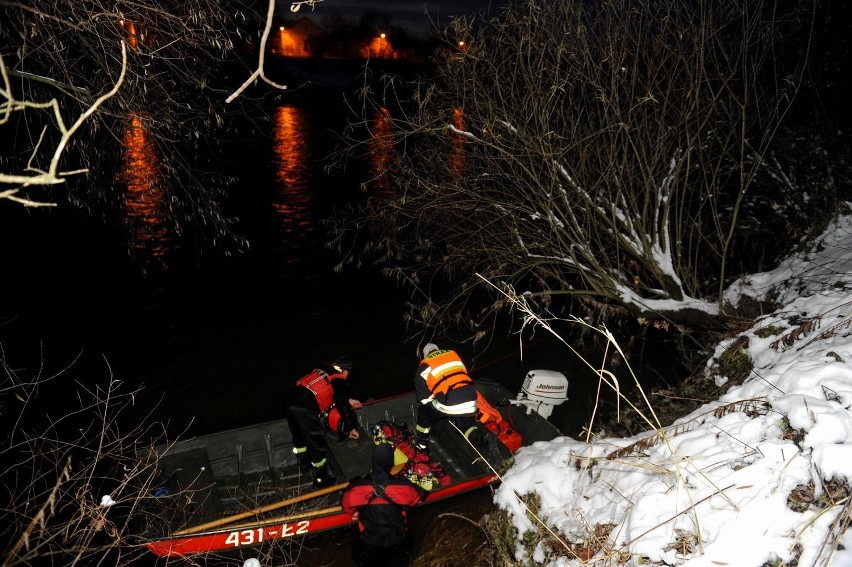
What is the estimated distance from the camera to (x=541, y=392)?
768cm

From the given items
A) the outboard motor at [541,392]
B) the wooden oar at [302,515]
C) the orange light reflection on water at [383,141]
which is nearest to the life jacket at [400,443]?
the wooden oar at [302,515]

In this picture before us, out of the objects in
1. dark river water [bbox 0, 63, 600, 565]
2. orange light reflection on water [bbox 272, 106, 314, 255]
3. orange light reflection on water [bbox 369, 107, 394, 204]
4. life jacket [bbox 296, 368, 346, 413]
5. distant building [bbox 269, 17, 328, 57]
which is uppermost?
distant building [bbox 269, 17, 328, 57]

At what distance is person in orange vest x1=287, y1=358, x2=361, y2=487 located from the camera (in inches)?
251

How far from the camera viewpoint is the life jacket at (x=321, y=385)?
6.49 meters

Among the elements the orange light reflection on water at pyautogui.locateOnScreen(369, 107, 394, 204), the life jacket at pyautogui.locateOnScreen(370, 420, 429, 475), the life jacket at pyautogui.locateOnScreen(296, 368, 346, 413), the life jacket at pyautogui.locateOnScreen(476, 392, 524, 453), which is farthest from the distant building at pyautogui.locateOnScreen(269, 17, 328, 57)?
the life jacket at pyautogui.locateOnScreen(476, 392, 524, 453)

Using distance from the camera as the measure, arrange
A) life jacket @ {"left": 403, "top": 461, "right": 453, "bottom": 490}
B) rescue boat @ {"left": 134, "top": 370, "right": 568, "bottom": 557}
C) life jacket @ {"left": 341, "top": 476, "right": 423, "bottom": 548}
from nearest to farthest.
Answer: life jacket @ {"left": 341, "top": 476, "right": 423, "bottom": 548} → rescue boat @ {"left": 134, "top": 370, "right": 568, "bottom": 557} → life jacket @ {"left": 403, "top": 461, "right": 453, "bottom": 490}

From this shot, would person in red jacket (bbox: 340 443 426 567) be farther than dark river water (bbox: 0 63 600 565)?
No

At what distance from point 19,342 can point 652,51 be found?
14.1m

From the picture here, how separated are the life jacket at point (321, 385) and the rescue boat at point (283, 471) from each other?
2.26 ft

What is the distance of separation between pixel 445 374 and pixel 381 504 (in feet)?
5.88

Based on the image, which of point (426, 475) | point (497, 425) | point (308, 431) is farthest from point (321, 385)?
point (497, 425)

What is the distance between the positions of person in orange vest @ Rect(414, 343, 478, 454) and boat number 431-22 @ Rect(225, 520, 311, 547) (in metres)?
1.78

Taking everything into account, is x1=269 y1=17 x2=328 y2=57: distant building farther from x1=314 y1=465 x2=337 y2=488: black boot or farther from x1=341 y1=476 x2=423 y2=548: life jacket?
x1=341 y1=476 x2=423 y2=548: life jacket

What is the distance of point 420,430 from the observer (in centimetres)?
675
